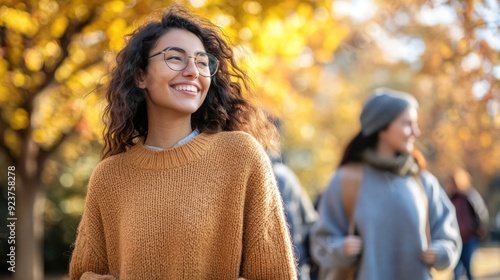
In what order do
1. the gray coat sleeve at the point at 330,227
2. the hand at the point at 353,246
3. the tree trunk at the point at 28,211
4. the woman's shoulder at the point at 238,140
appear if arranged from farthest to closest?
the tree trunk at the point at 28,211 → the gray coat sleeve at the point at 330,227 → the hand at the point at 353,246 → the woman's shoulder at the point at 238,140

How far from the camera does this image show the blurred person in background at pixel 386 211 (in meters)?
5.42

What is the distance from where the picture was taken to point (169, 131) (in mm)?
3225

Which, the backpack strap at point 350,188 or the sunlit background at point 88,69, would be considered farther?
the sunlit background at point 88,69

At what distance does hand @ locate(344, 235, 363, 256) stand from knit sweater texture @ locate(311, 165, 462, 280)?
28mm

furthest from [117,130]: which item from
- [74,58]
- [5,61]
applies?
[74,58]

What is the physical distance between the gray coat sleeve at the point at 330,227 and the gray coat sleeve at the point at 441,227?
551 millimetres

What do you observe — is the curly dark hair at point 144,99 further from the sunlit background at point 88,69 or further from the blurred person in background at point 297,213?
the blurred person in background at point 297,213

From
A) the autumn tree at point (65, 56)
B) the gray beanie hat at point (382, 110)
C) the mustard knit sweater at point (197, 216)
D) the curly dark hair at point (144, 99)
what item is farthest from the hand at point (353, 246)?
the mustard knit sweater at point (197, 216)

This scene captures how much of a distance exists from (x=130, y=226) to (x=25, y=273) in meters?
8.15

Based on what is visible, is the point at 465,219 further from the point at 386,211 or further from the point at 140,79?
the point at 140,79

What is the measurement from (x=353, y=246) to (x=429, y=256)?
0.47 meters

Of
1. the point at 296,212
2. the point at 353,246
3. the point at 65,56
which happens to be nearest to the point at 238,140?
the point at 353,246

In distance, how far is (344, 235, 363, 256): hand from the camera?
214 inches

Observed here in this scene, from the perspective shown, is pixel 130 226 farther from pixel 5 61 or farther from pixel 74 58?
pixel 74 58
